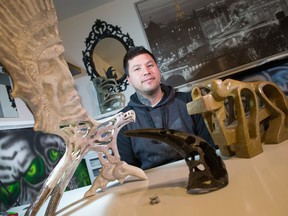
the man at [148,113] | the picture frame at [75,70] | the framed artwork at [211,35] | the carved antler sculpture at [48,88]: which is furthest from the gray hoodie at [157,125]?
the picture frame at [75,70]

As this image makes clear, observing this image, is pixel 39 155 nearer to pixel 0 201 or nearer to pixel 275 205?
pixel 0 201

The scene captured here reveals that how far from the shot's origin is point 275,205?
0.94 ft

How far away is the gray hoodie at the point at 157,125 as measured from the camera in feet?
3.62

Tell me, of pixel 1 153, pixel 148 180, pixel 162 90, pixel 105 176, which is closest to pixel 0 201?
pixel 1 153

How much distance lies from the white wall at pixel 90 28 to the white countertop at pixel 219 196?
1586 mm

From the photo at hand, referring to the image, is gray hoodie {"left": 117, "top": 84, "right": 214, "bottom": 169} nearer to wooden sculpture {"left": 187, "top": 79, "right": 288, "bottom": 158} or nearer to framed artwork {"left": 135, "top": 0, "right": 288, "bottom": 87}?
wooden sculpture {"left": 187, "top": 79, "right": 288, "bottom": 158}

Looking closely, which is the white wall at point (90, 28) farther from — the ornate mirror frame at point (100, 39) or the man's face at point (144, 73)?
the man's face at point (144, 73)

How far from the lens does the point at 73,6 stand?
220 cm

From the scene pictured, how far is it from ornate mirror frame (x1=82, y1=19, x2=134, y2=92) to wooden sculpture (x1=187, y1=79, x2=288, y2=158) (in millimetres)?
1614

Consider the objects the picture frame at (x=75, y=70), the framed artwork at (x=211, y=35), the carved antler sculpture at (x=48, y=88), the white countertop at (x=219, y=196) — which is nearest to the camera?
the white countertop at (x=219, y=196)

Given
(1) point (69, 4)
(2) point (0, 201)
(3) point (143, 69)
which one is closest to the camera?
(2) point (0, 201)

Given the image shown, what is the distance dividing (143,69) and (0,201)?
0.90 m

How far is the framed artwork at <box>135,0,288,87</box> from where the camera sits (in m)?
1.83

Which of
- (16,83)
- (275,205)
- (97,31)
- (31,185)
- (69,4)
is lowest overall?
(31,185)
